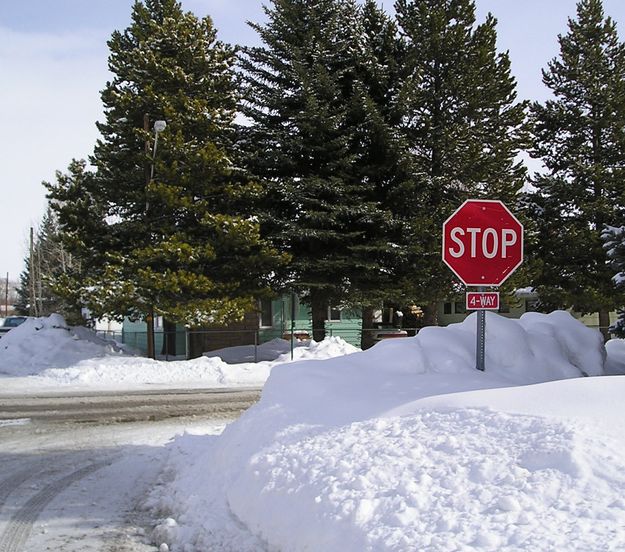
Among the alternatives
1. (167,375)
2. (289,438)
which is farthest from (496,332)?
(167,375)

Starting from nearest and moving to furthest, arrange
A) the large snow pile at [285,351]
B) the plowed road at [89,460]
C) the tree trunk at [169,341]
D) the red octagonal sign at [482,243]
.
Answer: the plowed road at [89,460] < the red octagonal sign at [482,243] < the large snow pile at [285,351] < the tree trunk at [169,341]

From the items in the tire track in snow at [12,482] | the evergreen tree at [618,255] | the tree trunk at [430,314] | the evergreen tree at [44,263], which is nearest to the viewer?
the tire track in snow at [12,482]

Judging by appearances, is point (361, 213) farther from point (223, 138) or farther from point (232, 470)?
point (232, 470)

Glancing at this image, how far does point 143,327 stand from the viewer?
32531mm

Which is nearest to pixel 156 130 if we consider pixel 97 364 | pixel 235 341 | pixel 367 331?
pixel 97 364

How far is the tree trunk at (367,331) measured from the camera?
2288cm

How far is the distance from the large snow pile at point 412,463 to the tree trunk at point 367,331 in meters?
15.1

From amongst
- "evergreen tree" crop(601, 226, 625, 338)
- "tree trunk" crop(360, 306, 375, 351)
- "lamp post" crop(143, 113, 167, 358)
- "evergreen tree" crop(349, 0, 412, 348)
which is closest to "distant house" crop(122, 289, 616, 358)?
"tree trunk" crop(360, 306, 375, 351)

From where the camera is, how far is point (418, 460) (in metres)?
4.54

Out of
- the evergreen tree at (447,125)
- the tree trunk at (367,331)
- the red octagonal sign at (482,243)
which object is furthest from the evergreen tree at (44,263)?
the red octagonal sign at (482,243)

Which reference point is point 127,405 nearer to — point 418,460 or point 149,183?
point 149,183

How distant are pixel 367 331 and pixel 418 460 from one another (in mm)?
18487

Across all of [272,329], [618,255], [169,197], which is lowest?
[272,329]

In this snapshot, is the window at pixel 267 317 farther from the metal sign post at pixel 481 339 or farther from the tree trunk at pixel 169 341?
the metal sign post at pixel 481 339
